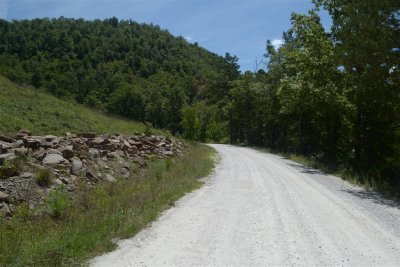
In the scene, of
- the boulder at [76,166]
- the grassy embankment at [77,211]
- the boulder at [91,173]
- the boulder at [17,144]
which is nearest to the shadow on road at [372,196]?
the grassy embankment at [77,211]

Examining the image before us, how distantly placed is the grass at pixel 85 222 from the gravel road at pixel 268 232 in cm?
39

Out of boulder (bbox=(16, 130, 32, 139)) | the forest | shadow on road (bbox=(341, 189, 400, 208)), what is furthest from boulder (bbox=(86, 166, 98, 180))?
the forest

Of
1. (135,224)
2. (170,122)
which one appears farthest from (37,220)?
(170,122)

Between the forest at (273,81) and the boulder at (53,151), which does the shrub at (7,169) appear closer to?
the boulder at (53,151)

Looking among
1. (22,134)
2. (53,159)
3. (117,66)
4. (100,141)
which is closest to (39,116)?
(100,141)

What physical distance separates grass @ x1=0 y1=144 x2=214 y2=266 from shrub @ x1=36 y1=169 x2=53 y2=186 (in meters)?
1.04

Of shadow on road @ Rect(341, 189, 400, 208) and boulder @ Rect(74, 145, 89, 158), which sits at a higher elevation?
boulder @ Rect(74, 145, 89, 158)

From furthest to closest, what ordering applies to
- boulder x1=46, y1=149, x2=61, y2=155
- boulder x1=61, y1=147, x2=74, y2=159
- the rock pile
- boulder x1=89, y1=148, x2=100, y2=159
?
boulder x1=89, y1=148, x2=100, y2=159 → boulder x1=61, y1=147, x2=74, y2=159 → boulder x1=46, y1=149, x2=61, y2=155 → the rock pile

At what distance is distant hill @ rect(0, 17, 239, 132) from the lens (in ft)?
314

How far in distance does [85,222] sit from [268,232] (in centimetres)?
404

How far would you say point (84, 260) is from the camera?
612cm

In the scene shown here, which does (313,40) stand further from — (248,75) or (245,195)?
(248,75)

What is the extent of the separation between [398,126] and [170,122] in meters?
75.3

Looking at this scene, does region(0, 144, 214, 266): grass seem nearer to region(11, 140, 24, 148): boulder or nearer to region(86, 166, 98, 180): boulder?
region(86, 166, 98, 180): boulder
